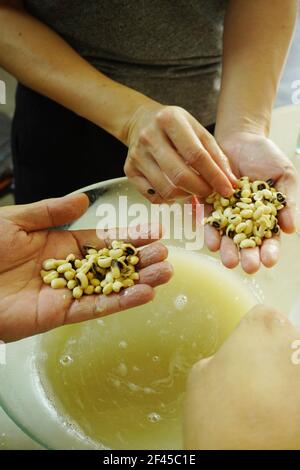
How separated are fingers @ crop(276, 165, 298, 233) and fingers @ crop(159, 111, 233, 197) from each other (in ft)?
0.53

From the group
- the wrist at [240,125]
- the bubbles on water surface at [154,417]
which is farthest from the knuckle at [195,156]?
the bubbles on water surface at [154,417]

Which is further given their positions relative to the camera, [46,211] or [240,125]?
[240,125]

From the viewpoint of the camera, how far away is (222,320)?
1062 millimetres

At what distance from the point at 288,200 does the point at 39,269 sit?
1.85 feet

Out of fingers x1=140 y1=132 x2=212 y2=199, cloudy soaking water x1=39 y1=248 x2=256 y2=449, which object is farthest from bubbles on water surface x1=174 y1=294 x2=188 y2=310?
fingers x1=140 y1=132 x2=212 y2=199

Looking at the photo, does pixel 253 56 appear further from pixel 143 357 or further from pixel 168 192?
pixel 143 357

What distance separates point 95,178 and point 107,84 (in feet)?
1.28

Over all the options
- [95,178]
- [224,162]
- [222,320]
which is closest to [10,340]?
[222,320]

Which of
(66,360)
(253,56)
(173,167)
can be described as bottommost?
(66,360)

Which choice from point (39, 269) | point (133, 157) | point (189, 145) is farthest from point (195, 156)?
point (39, 269)

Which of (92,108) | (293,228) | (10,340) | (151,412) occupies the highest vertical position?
(92,108)

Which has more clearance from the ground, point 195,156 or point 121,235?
point 195,156

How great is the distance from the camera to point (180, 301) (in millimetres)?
1104
